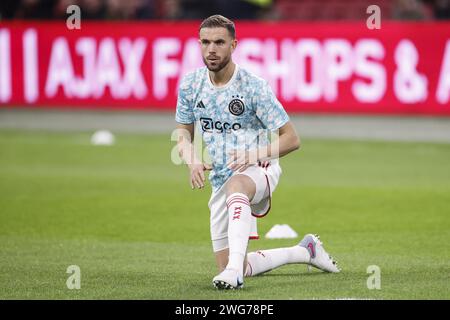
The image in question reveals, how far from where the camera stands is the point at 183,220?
13.5 m

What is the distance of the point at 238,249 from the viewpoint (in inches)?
334

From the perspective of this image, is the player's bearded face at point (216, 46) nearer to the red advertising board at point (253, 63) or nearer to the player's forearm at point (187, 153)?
the player's forearm at point (187, 153)

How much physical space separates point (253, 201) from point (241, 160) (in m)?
0.36

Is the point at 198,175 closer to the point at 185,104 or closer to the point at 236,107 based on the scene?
the point at 236,107

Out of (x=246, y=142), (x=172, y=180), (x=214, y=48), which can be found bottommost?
(x=172, y=180)

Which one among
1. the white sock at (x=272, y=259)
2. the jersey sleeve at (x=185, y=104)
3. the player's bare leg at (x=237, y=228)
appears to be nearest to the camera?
the player's bare leg at (x=237, y=228)

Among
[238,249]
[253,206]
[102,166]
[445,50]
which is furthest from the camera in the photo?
[445,50]

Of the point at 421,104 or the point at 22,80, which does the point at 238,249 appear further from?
the point at 22,80

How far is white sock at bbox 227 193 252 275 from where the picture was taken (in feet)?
27.8

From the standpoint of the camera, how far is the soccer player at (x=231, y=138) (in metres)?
8.63

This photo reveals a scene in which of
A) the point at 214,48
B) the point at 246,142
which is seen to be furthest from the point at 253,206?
the point at 214,48

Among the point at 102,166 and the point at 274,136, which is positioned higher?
the point at 274,136

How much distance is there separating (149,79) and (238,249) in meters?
15.4

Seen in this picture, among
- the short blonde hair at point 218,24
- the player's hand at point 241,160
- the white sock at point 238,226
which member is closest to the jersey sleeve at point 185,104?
the short blonde hair at point 218,24
